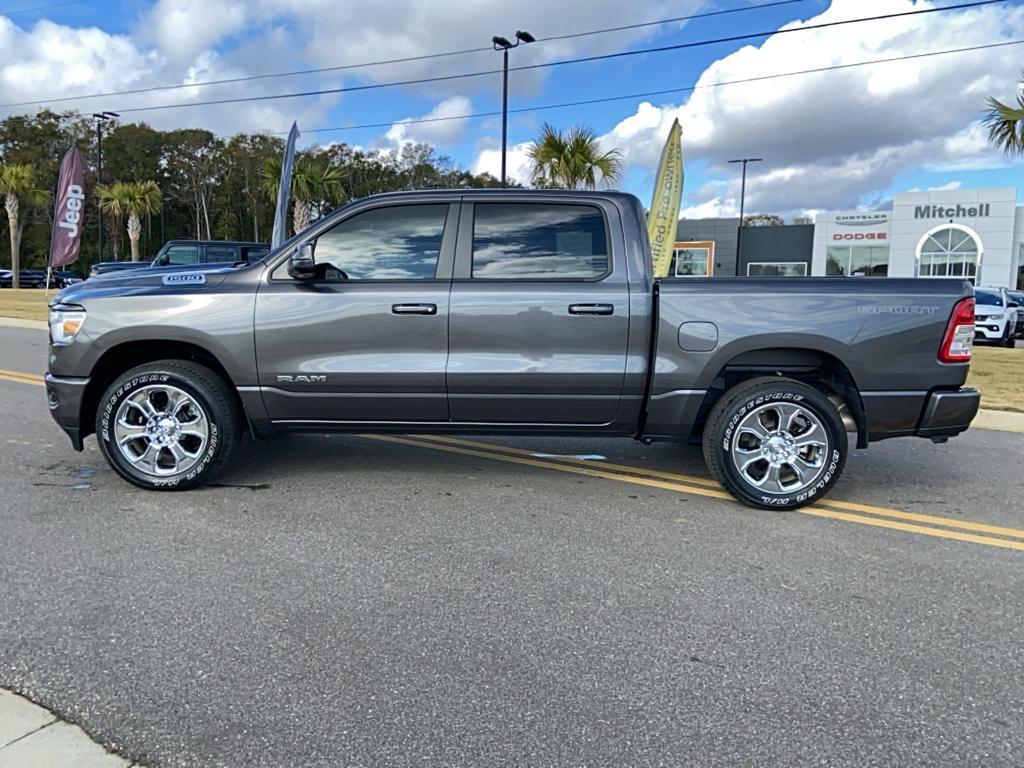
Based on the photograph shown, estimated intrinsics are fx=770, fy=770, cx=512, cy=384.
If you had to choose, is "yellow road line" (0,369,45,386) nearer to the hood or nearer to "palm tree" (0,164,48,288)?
the hood

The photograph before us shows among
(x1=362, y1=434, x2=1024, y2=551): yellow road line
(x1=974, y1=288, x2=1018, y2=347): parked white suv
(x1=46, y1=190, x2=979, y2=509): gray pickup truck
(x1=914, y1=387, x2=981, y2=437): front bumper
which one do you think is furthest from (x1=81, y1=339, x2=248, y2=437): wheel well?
(x1=974, y1=288, x2=1018, y2=347): parked white suv

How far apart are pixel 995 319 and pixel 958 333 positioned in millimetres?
17047

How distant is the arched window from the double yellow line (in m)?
37.9

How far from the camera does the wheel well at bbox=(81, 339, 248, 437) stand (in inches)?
198

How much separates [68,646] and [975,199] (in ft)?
139

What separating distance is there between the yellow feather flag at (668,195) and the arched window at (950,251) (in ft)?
86.4

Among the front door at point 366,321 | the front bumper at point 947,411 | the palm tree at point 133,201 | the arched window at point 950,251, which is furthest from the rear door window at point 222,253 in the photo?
the arched window at point 950,251

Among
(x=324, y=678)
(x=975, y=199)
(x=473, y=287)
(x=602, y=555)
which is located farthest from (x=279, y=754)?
(x=975, y=199)

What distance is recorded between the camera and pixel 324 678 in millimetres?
2846

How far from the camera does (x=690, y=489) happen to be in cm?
531

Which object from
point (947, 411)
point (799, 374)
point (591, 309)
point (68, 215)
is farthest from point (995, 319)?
point (68, 215)

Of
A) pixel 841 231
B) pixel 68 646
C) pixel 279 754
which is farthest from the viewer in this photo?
pixel 841 231

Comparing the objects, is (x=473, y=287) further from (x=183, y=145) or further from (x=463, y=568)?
(x=183, y=145)

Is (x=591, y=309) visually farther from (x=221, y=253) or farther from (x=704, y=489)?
(x=221, y=253)
